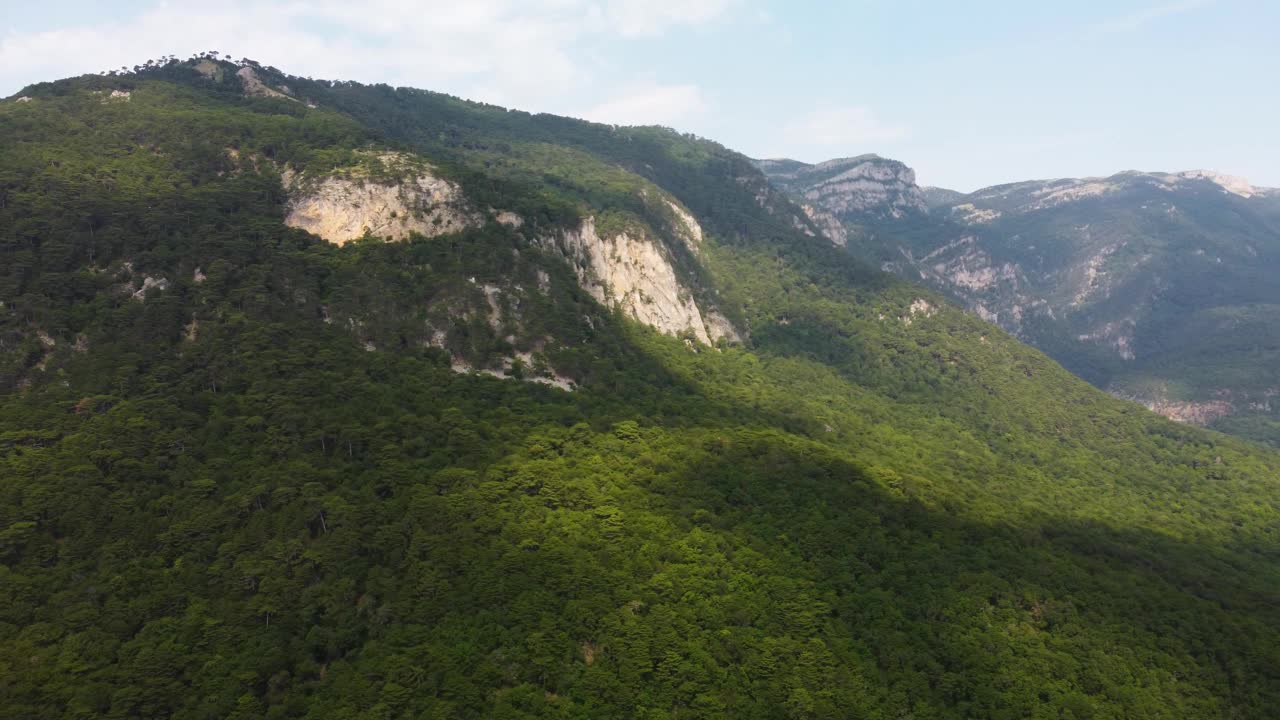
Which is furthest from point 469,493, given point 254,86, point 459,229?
point 254,86

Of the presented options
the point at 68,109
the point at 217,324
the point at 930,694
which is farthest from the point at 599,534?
the point at 68,109

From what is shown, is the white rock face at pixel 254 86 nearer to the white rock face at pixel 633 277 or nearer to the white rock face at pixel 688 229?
the white rock face at pixel 633 277

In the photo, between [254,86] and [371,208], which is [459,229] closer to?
[371,208]

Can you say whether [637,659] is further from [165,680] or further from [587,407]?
[587,407]

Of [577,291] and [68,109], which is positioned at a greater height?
[68,109]

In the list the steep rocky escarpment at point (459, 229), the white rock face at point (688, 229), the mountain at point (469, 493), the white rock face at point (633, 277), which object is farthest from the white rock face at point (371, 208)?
the white rock face at point (688, 229)

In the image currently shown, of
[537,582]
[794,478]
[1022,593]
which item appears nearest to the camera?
[537,582]

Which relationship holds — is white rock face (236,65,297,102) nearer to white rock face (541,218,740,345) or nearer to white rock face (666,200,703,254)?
white rock face (541,218,740,345)
